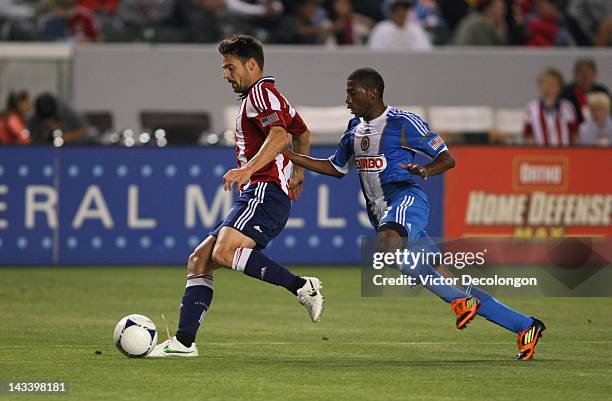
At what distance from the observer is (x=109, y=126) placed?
19500 millimetres

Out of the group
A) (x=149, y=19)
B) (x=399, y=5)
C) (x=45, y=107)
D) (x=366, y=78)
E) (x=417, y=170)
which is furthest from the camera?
(x=149, y=19)

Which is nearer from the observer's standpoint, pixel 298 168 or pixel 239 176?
pixel 239 176

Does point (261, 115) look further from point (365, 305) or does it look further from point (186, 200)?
point (186, 200)

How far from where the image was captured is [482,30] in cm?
2152

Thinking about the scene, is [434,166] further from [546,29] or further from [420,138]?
[546,29]

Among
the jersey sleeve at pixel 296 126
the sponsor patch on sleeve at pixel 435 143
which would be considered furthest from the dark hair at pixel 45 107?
the sponsor patch on sleeve at pixel 435 143

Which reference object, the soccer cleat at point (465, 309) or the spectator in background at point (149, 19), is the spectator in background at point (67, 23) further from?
the soccer cleat at point (465, 309)

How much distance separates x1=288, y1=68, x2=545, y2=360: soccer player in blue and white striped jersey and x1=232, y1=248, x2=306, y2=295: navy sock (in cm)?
64

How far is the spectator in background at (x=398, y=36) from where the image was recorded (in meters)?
20.9

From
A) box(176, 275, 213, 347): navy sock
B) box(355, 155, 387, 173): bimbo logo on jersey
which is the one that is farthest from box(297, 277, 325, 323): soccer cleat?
box(355, 155, 387, 173): bimbo logo on jersey

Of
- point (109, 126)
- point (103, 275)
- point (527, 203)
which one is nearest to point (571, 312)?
point (527, 203)

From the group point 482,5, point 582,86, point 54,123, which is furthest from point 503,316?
point 482,5

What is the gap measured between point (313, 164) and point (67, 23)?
11.8 meters

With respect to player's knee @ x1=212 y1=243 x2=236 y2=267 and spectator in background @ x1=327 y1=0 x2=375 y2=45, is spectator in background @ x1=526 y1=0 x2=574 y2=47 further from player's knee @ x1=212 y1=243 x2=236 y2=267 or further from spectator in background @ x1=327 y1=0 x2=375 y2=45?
player's knee @ x1=212 y1=243 x2=236 y2=267
